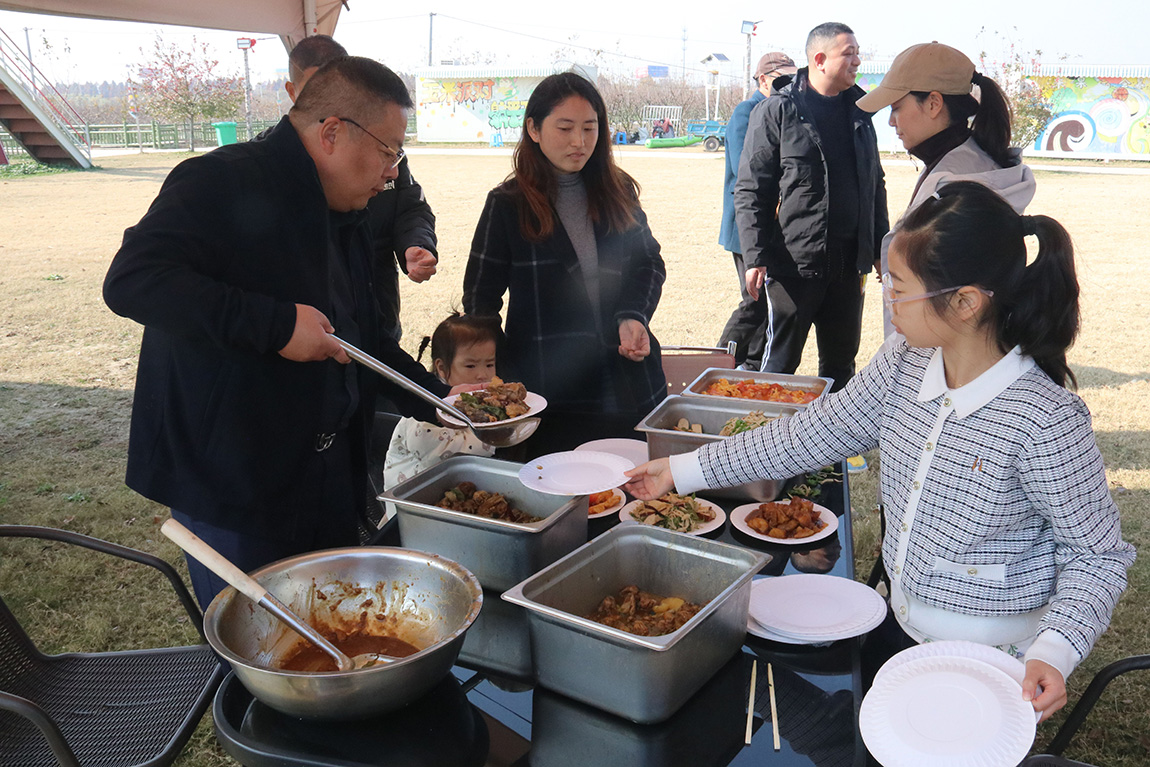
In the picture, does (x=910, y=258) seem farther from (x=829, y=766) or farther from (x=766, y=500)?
(x=829, y=766)

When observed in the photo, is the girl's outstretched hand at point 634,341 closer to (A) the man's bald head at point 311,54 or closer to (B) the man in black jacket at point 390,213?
(B) the man in black jacket at point 390,213

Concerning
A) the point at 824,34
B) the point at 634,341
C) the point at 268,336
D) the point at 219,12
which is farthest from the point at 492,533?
the point at 219,12

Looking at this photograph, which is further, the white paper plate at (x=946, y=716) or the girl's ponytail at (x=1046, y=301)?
the girl's ponytail at (x=1046, y=301)

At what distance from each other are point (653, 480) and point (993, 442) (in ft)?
2.40

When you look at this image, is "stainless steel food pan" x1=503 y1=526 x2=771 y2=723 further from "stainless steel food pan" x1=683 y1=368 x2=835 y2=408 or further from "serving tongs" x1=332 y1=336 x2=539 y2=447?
"stainless steel food pan" x1=683 y1=368 x2=835 y2=408

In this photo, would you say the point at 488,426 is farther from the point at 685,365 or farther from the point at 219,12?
the point at 219,12

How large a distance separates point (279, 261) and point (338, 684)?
3.29 feet

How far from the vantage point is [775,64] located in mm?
5684

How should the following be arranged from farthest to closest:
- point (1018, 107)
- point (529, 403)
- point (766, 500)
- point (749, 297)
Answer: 1. point (1018, 107)
2. point (749, 297)
3. point (529, 403)
4. point (766, 500)

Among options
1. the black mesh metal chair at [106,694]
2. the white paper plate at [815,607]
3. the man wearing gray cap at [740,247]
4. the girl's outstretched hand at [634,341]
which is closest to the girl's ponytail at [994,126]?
the girl's outstretched hand at [634,341]

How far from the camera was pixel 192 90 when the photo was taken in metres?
29.4

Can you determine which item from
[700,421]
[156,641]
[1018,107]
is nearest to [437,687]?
[700,421]

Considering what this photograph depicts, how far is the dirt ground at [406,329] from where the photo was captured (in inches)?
173

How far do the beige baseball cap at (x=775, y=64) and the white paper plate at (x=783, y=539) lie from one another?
4.28 metres
